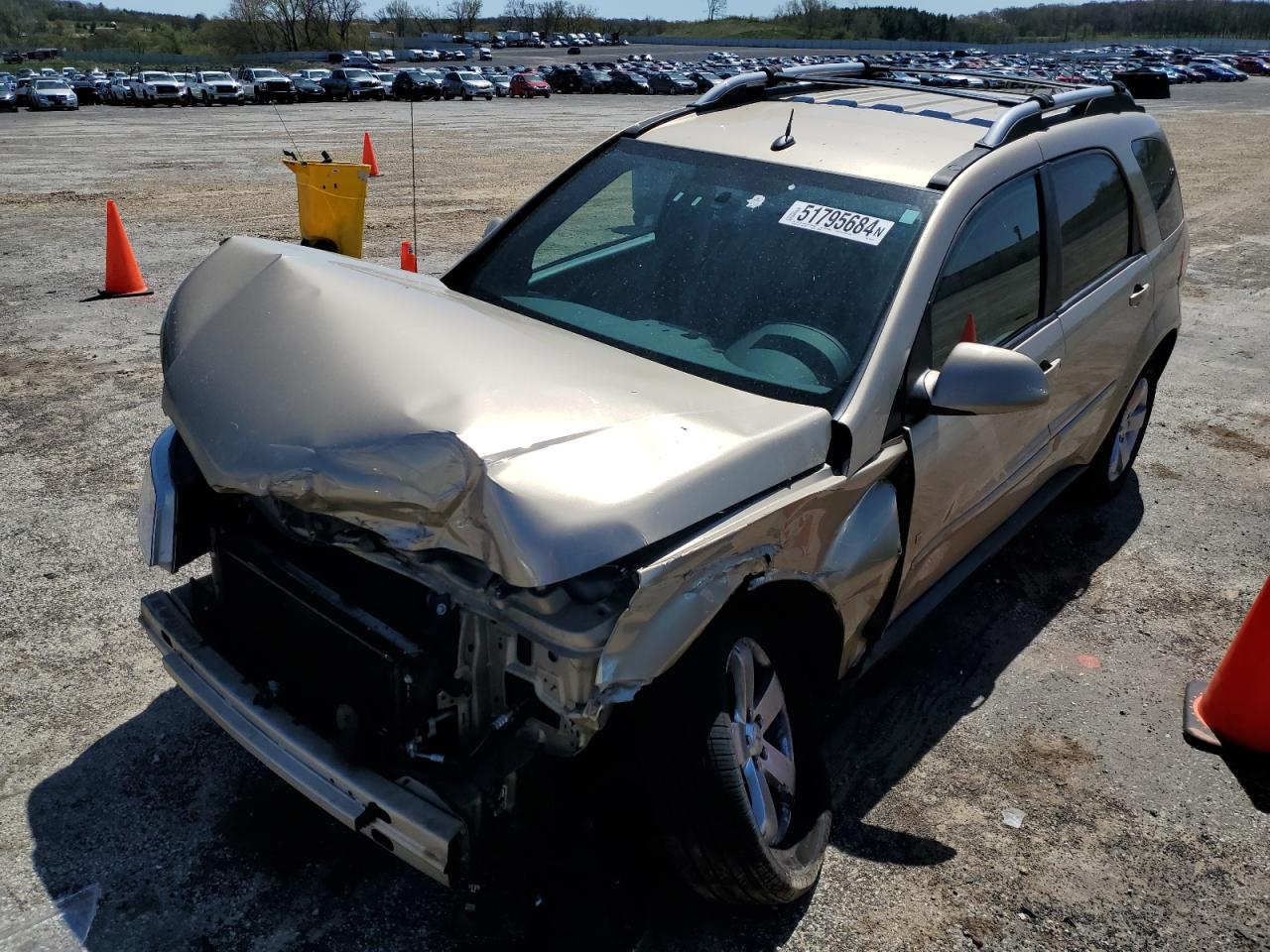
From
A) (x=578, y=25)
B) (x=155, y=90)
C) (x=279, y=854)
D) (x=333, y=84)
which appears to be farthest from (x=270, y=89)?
(x=578, y=25)

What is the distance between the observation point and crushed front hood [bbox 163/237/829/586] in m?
2.19

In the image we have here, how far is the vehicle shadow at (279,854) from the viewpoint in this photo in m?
2.70

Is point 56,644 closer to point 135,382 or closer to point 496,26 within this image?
point 135,382

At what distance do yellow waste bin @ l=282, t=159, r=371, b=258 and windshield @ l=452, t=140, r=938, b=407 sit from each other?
6.33 m

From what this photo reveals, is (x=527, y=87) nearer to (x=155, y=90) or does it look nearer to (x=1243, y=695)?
(x=155, y=90)

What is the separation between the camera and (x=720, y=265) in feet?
11.0

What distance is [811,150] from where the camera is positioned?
3.53 m

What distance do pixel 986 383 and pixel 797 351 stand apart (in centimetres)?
54

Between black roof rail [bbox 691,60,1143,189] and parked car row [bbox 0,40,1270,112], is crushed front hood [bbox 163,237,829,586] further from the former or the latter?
parked car row [bbox 0,40,1270,112]

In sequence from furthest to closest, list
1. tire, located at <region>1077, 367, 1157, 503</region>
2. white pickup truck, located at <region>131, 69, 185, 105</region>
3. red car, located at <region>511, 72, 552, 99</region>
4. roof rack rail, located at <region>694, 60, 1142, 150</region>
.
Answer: red car, located at <region>511, 72, 552, 99</region>
white pickup truck, located at <region>131, 69, 185, 105</region>
tire, located at <region>1077, 367, 1157, 503</region>
roof rack rail, located at <region>694, 60, 1142, 150</region>

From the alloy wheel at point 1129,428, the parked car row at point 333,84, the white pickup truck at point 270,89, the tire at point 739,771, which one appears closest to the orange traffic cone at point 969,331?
the tire at point 739,771

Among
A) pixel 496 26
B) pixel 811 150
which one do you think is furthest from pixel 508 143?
pixel 496 26

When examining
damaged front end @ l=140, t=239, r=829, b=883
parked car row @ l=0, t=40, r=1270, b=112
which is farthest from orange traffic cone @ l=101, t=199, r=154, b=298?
parked car row @ l=0, t=40, r=1270, b=112

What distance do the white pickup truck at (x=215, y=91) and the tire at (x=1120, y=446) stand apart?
1587 inches
